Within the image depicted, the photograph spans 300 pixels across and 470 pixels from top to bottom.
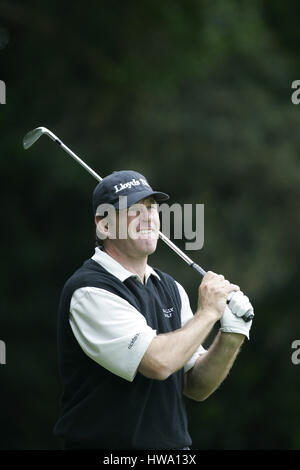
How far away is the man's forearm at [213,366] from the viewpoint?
422 centimetres

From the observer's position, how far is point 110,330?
385cm

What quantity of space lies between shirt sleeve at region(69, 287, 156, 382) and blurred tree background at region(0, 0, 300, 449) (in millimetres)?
6769

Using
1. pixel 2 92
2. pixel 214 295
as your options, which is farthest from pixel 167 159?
pixel 214 295

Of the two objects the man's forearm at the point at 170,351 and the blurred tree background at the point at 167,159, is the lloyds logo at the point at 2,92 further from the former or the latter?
the man's forearm at the point at 170,351

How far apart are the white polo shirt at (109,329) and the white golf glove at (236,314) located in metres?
0.41

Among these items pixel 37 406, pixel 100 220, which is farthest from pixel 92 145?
pixel 100 220

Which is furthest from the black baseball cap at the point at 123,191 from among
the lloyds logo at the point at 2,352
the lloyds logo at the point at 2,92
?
the lloyds logo at the point at 2,92

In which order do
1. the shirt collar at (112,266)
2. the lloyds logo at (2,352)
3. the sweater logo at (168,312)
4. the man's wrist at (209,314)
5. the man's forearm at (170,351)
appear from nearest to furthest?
1. the man's forearm at (170,351)
2. the man's wrist at (209,314)
3. the shirt collar at (112,266)
4. the sweater logo at (168,312)
5. the lloyds logo at (2,352)

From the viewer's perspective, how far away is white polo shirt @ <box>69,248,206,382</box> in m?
3.80

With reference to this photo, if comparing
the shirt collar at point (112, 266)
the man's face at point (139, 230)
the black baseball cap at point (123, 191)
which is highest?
the black baseball cap at point (123, 191)

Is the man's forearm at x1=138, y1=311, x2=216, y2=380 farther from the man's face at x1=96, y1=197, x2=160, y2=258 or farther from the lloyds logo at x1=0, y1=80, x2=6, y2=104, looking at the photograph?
the lloyds logo at x1=0, y1=80, x2=6, y2=104

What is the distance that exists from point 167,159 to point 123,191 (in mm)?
7176

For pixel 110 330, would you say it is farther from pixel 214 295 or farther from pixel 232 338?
pixel 232 338

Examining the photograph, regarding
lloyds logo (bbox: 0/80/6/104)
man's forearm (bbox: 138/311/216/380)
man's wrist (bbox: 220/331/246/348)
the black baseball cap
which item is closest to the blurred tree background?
lloyds logo (bbox: 0/80/6/104)
